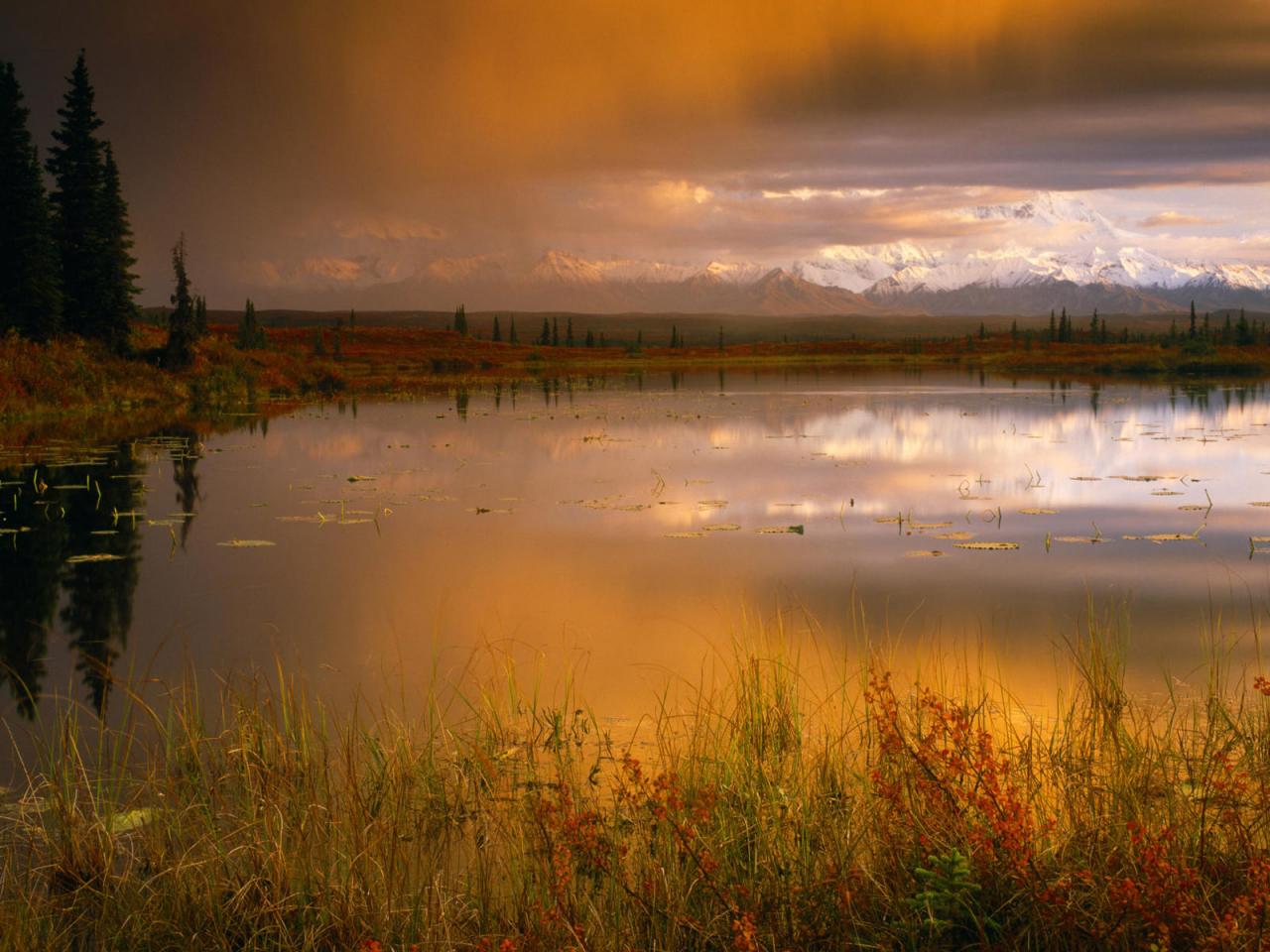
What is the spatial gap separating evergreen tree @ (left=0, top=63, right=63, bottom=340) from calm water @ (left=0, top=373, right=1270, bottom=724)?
60.0 feet

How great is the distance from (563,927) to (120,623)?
8.99m

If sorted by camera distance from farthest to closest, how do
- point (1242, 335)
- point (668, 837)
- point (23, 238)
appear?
1. point (1242, 335)
2. point (23, 238)
3. point (668, 837)

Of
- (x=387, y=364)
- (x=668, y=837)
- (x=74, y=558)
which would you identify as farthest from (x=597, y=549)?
(x=387, y=364)

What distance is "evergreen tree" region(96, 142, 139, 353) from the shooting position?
53.5 metres

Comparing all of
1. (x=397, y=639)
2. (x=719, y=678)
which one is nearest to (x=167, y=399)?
(x=397, y=639)

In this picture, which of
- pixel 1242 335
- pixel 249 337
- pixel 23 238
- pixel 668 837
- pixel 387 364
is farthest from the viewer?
pixel 1242 335

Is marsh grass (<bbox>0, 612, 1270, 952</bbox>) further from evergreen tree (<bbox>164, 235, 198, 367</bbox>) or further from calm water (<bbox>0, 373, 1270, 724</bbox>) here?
evergreen tree (<bbox>164, 235, 198, 367</bbox>)

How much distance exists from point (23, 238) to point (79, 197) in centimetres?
820

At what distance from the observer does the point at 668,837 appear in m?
6.39

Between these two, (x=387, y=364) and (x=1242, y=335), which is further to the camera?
(x=1242, y=335)

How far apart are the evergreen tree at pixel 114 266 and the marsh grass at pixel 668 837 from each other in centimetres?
5078

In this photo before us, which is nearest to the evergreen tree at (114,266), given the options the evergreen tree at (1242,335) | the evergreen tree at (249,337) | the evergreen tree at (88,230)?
the evergreen tree at (88,230)

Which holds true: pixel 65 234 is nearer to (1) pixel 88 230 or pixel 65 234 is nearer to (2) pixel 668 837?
(1) pixel 88 230

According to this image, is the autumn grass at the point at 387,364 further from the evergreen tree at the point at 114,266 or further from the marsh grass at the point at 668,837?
the marsh grass at the point at 668,837
